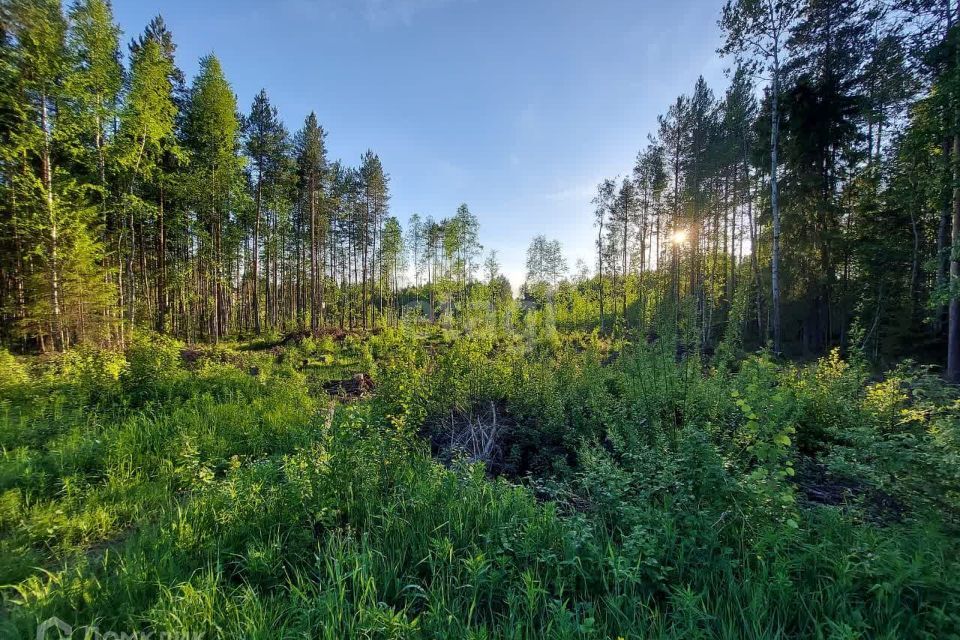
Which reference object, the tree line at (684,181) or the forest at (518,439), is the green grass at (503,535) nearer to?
the forest at (518,439)

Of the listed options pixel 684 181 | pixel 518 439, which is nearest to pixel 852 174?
pixel 684 181

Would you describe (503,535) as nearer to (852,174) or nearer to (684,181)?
(852,174)

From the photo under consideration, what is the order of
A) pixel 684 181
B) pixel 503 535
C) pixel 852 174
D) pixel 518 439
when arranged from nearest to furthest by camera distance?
pixel 503 535, pixel 518 439, pixel 852 174, pixel 684 181

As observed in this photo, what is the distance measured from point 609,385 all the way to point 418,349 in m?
4.20

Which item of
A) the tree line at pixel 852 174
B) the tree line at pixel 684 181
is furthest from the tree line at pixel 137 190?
the tree line at pixel 852 174

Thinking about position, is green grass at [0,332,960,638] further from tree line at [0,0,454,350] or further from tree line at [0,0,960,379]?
tree line at [0,0,454,350]

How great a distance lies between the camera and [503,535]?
2227mm

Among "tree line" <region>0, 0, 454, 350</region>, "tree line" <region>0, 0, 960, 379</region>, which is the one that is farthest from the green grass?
"tree line" <region>0, 0, 454, 350</region>

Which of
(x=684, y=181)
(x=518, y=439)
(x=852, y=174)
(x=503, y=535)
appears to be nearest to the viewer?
(x=503, y=535)

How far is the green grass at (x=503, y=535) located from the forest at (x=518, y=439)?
0.07ft

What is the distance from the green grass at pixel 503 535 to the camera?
1.72m

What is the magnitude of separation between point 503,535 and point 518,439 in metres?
2.49

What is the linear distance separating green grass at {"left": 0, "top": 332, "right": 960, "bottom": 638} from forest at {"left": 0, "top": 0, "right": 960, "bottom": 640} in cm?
2

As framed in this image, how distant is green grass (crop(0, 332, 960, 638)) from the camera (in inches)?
67.6
